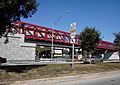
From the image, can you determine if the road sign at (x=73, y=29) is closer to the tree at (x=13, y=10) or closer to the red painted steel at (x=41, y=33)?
the tree at (x=13, y=10)

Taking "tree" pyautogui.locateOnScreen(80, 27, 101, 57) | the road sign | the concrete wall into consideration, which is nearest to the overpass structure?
the concrete wall

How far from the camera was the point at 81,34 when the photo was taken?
33.3m

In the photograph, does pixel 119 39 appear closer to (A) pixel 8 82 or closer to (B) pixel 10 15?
(B) pixel 10 15

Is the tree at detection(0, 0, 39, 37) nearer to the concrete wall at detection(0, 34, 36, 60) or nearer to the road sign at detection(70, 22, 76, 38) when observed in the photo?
the road sign at detection(70, 22, 76, 38)

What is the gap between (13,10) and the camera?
1580cm

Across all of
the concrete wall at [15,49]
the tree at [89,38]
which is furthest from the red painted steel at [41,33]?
the tree at [89,38]

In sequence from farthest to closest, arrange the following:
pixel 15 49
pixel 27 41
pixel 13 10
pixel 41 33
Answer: pixel 41 33, pixel 27 41, pixel 15 49, pixel 13 10

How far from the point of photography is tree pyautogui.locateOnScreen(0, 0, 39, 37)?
14.9 metres

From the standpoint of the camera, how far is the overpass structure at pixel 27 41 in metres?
46.8

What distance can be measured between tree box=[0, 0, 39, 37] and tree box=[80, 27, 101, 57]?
16266 mm

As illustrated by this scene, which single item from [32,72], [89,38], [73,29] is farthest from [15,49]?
[32,72]

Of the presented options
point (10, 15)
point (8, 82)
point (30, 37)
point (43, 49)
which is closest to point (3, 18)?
point (10, 15)

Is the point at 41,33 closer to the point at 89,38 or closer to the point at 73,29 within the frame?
the point at 89,38

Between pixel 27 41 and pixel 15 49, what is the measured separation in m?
15.9
